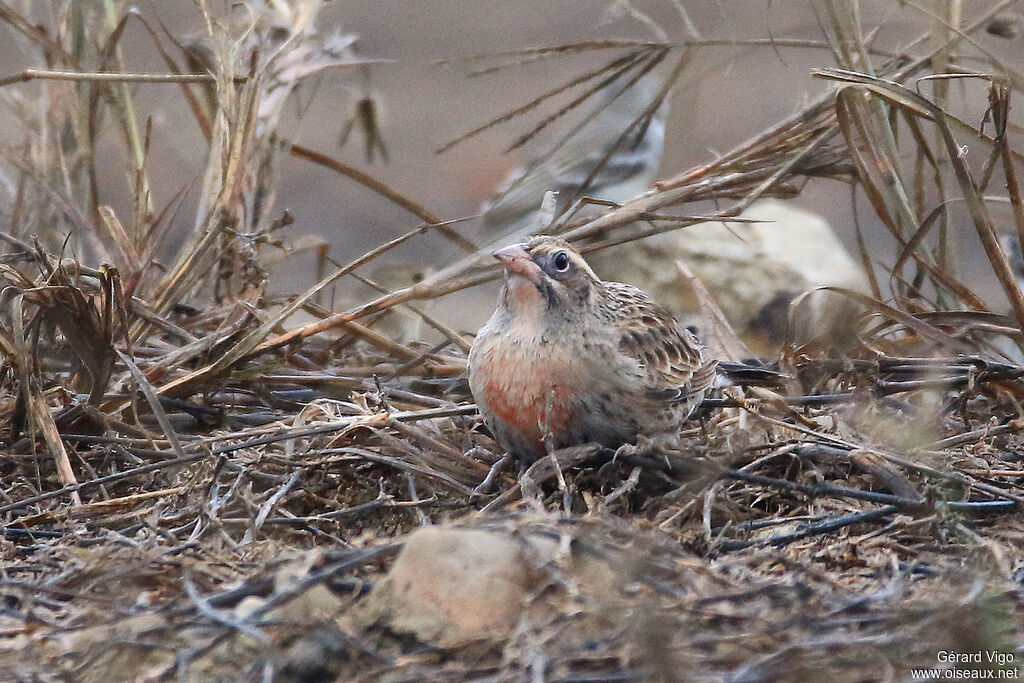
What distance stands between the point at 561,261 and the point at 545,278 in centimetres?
9

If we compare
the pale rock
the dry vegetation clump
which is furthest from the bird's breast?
the pale rock

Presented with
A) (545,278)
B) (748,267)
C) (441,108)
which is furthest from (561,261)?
(441,108)

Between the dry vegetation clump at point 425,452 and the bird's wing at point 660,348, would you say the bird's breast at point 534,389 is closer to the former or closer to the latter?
the dry vegetation clump at point 425,452

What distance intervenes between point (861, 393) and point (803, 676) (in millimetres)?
1775

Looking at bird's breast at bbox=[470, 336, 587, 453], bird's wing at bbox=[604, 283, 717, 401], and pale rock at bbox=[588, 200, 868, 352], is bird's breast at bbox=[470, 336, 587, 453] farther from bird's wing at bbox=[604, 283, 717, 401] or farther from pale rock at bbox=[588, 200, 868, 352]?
pale rock at bbox=[588, 200, 868, 352]

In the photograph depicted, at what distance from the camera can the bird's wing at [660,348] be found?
355 cm

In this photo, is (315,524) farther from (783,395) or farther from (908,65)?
(908,65)

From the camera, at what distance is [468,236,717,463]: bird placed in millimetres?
3395

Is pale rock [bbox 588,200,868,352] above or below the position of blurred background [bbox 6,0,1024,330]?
below

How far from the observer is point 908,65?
447 centimetres

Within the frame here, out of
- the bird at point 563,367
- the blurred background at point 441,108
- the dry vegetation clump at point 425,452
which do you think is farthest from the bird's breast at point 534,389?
the blurred background at point 441,108

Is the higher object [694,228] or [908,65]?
[908,65]

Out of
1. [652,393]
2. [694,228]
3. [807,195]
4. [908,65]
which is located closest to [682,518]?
[652,393]

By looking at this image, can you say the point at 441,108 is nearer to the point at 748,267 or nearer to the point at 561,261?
the point at 748,267
